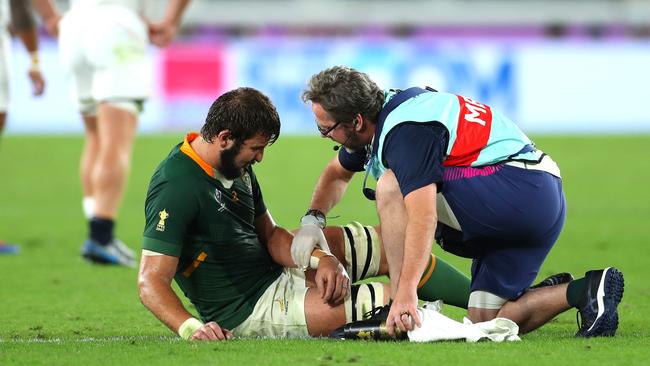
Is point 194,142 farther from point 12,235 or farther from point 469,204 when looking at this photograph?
point 12,235

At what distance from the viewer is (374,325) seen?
5.01 m

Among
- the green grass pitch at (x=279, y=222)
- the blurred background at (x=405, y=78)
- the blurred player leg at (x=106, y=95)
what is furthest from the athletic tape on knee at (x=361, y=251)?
the blurred background at (x=405, y=78)

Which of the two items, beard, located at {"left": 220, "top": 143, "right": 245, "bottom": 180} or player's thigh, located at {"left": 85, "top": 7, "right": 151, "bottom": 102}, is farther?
player's thigh, located at {"left": 85, "top": 7, "right": 151, "bottom": 102}

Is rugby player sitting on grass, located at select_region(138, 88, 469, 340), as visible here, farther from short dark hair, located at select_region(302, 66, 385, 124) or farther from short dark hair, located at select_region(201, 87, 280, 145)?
short dark hair, located at select_region(302, 66, 385, 124)

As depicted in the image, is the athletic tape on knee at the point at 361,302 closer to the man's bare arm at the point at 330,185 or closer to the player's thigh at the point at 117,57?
the man's bare arm at the point at 330,185

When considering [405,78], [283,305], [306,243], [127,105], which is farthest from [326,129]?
[405,78]

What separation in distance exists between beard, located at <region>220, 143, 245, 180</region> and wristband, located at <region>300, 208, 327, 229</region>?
1.78ft

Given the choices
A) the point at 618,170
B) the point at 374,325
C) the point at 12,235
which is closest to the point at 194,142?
the point at 374,325

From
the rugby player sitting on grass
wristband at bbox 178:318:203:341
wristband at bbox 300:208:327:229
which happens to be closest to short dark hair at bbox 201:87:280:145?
the rugby player sitting on grass

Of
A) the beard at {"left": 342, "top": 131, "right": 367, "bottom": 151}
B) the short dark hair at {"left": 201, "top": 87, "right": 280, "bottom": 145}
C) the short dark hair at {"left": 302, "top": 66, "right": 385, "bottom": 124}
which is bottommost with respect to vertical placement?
the beard at {"left": 342, "top": 131, "right": 367, "bottom": 151}

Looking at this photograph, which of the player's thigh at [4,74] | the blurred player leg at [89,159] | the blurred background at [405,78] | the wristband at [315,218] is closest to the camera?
the wristband at [315,218]

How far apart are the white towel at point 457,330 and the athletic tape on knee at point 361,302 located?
0.90 ft

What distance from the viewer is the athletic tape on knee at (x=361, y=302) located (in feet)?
17.2

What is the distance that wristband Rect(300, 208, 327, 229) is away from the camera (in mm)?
5730
